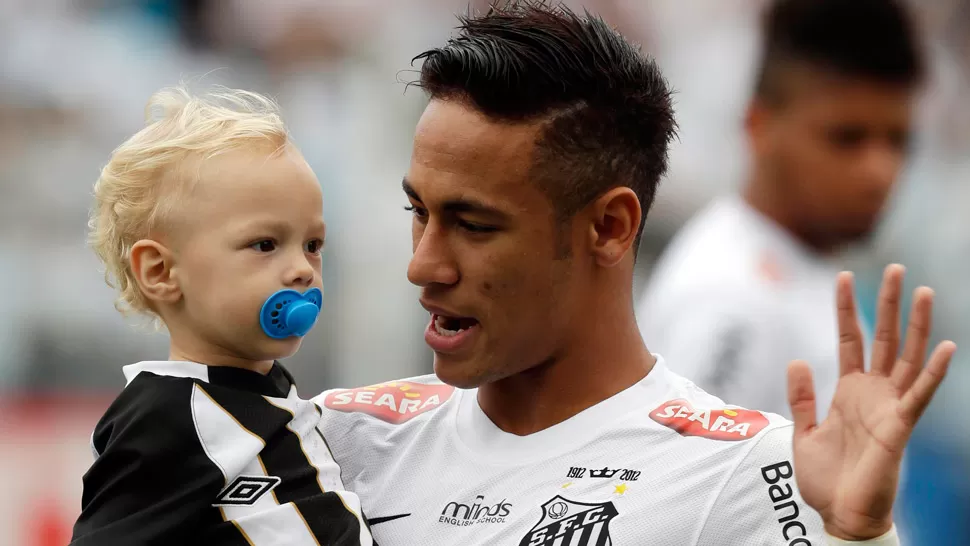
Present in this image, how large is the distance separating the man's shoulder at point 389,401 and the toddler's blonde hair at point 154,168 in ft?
1.78

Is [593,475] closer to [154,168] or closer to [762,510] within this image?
[762,510]

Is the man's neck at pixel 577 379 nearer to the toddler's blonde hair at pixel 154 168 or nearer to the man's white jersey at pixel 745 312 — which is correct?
the toddler's blonde hair at pixel 154 168

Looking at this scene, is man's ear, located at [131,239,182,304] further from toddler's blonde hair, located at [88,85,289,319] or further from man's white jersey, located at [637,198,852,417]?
man's white jersey, located at [637,198,852,417]

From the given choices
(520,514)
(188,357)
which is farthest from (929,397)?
(188,357)

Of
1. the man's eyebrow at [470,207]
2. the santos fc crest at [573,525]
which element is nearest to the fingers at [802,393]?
the santos fc crest at [573,525]

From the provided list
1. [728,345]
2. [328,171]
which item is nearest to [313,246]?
[728,345]

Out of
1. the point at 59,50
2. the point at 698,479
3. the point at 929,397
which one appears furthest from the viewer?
the point at 59,50

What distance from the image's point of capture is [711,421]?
2.66 m

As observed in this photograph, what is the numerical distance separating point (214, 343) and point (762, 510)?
110 centimetres

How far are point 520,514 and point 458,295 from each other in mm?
454

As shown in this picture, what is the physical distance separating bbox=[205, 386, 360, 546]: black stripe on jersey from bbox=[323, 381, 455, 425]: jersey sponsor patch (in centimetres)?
47

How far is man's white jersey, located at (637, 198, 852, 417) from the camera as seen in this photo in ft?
15.2

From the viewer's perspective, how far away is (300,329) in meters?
2.57

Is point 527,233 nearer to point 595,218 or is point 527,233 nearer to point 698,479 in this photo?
point 595,218
